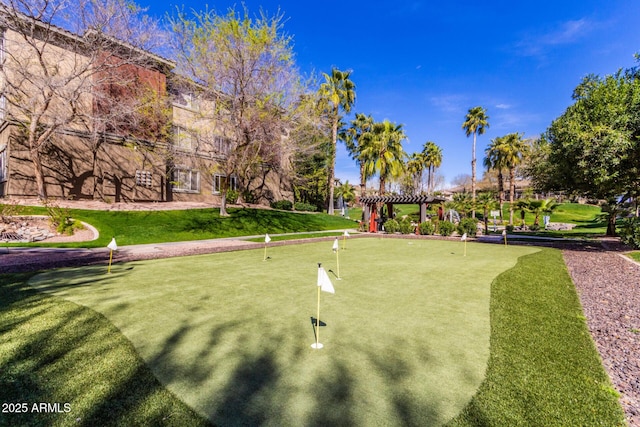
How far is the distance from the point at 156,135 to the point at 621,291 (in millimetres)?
26685

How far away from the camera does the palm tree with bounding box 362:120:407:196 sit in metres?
27.8

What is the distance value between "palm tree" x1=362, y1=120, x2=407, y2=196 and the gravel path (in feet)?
60.3

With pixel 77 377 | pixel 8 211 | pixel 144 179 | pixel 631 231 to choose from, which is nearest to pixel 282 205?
pixel 144 179

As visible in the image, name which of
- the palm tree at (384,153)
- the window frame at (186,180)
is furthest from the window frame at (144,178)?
the palm tree at (384,153)

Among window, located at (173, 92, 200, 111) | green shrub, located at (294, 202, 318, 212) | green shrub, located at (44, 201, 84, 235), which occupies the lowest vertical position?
green shrub, located at (44, 201, 84, 235)

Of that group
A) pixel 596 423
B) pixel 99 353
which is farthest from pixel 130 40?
pixel 596 423

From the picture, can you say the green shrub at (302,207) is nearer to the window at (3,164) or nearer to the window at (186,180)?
the window at (186,180)

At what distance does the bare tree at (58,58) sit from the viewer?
15.8m

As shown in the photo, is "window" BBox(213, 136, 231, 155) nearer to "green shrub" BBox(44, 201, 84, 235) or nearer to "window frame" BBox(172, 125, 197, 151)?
"window frame" BBox(172, 125, 197, 151)

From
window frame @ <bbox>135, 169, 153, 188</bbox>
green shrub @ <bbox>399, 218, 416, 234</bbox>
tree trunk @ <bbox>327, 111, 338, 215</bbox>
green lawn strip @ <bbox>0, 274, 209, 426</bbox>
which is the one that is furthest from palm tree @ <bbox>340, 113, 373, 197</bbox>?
green lawn strip @ <bbox>0, 274, 209, 426</bbox>

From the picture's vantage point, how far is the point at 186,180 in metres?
25.5

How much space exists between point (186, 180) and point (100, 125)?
7806mm

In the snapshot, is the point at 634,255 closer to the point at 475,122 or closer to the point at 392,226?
the point at 392,226

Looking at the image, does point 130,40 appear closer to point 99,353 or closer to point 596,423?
point 99,353
